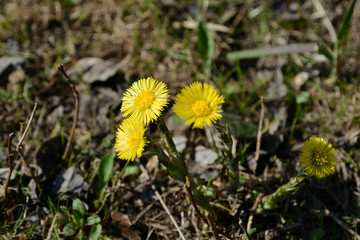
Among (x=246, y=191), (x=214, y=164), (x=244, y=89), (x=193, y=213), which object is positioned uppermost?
(x=244, y=89)

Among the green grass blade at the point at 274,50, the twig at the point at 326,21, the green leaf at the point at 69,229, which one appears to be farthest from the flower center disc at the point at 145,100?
the twig at the point at 326,21

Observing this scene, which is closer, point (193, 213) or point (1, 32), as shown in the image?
point (193, 213)

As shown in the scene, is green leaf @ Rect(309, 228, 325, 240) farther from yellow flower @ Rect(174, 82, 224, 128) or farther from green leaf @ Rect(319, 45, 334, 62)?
green leaf @ Rect(319, 45, 334, 62)

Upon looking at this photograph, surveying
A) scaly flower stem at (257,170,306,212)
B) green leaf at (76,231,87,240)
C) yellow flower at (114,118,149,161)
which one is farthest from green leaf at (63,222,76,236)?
scaly flower stem at (257,170,306,212)

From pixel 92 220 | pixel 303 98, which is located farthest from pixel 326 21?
pixel 92 220

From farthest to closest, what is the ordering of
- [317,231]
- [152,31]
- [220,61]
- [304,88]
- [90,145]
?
1. [152,31]
2. [220,61]
3. [304,88]
4. [90,145]
5. [317,231]

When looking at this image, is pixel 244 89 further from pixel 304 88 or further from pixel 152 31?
pixel 152 31

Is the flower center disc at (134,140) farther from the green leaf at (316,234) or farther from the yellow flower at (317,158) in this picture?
the green leaf at (316,234)

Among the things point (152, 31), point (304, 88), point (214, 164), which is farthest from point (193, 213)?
point (152, 31)
